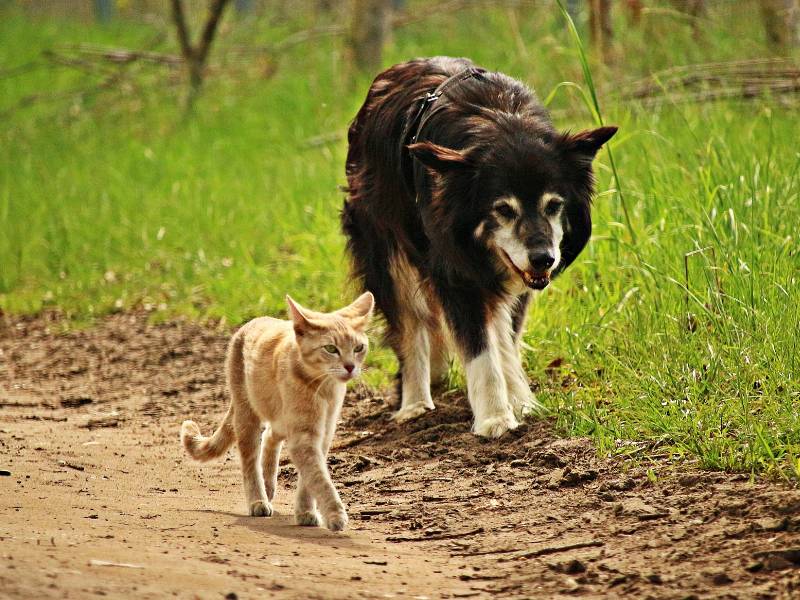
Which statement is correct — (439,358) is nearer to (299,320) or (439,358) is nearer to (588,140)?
(588,140)

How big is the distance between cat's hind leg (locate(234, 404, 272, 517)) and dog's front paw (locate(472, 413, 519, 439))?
3.72 feet

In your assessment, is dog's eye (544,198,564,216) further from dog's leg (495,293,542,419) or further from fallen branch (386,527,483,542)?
fallen branch (386,527,483,542)

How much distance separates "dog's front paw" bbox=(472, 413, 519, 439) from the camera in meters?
5.12

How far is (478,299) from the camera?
213 inches

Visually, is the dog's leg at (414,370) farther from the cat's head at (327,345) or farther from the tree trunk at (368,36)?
the tree trunk at (368,36)

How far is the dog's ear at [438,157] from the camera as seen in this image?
5043 millimetres

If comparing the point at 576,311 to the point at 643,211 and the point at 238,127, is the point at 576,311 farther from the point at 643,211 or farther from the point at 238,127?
the point at 238,127

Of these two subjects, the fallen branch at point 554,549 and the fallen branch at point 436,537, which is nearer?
the fallen branch at point 554,549

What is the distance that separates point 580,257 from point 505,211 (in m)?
1.42

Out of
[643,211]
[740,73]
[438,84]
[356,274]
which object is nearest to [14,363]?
[356,274]

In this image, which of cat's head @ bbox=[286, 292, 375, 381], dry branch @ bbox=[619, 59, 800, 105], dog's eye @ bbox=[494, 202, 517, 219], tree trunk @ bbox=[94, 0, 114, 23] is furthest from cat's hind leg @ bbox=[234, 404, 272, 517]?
tree trunk @ bbox=[94, 0, 114, 23]

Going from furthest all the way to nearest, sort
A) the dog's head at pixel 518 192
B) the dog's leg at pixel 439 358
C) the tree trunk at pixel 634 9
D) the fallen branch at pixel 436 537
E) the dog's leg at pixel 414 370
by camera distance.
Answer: the tree trunk at pixel 634 9
the dog's leg at pixel 439 358
the dog's leg at pixel 414 370
the dog's head at pixel 518 192
the fallen branch at pixel 436 537

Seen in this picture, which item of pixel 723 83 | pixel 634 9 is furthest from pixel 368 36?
pixel 723 83

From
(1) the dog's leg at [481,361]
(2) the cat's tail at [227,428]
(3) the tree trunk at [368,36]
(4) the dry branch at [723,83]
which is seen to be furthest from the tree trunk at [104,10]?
(2) the cat's tail at [227,428]
